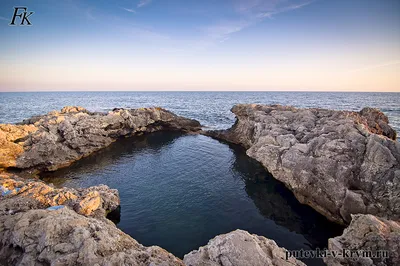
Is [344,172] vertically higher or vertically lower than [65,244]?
lower

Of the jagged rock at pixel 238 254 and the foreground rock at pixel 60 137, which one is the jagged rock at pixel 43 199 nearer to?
the jagged rock at pixel 238 254

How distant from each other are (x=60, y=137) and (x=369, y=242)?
41.7 metres

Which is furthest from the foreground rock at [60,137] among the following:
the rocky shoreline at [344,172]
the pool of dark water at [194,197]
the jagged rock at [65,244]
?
the rocky shoreline at [344,172]

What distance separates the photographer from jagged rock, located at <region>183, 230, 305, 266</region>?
9234mm

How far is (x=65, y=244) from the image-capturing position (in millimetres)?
8562

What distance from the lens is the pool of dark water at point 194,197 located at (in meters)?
19.5

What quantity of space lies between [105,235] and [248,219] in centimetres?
1594

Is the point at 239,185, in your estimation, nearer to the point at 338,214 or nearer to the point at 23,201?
the point at 338,214

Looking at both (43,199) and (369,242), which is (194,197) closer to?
(43,199)

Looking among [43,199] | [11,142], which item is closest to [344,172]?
[43,199]

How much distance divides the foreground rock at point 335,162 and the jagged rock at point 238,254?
13.1m

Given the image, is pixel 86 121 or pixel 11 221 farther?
pixel 86 121

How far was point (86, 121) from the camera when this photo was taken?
41094 millimetres

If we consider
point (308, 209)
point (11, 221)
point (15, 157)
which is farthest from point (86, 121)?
point (308, 209)
